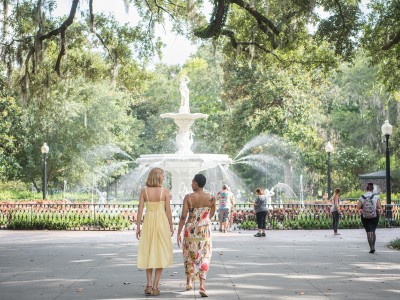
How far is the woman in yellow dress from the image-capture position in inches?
357

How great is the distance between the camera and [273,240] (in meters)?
18.9

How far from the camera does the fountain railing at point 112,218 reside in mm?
24016

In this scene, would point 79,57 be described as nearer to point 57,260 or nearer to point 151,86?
point 57,260

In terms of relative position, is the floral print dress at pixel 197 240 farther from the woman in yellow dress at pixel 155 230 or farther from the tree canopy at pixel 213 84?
the tree canopy at pixel 213 84

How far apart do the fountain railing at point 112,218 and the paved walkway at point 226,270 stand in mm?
4863

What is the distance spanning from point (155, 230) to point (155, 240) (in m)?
0.14

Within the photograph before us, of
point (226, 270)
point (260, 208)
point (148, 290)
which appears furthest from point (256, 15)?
point (148, 290)

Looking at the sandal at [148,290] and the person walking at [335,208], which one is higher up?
the person walking at [335,208]

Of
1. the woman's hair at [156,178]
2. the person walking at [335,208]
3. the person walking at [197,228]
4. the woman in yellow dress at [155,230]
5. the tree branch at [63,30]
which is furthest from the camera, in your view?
the person walking at [335,208]

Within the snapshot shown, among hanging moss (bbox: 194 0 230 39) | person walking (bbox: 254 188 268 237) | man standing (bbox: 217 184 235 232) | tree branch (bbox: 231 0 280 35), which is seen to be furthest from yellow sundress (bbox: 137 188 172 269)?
man standing (bbox: 217 184 235 232)

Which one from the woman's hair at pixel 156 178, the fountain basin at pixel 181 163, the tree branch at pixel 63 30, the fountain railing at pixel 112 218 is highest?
the tree branch at pixel 63 30

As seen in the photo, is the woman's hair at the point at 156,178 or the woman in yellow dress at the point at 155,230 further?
the woman's hair at the point at 156,178

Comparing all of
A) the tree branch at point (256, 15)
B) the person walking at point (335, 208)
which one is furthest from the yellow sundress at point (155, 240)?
the person walking at point (335, 208)

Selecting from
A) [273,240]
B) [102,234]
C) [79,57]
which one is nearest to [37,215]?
[102,234]
